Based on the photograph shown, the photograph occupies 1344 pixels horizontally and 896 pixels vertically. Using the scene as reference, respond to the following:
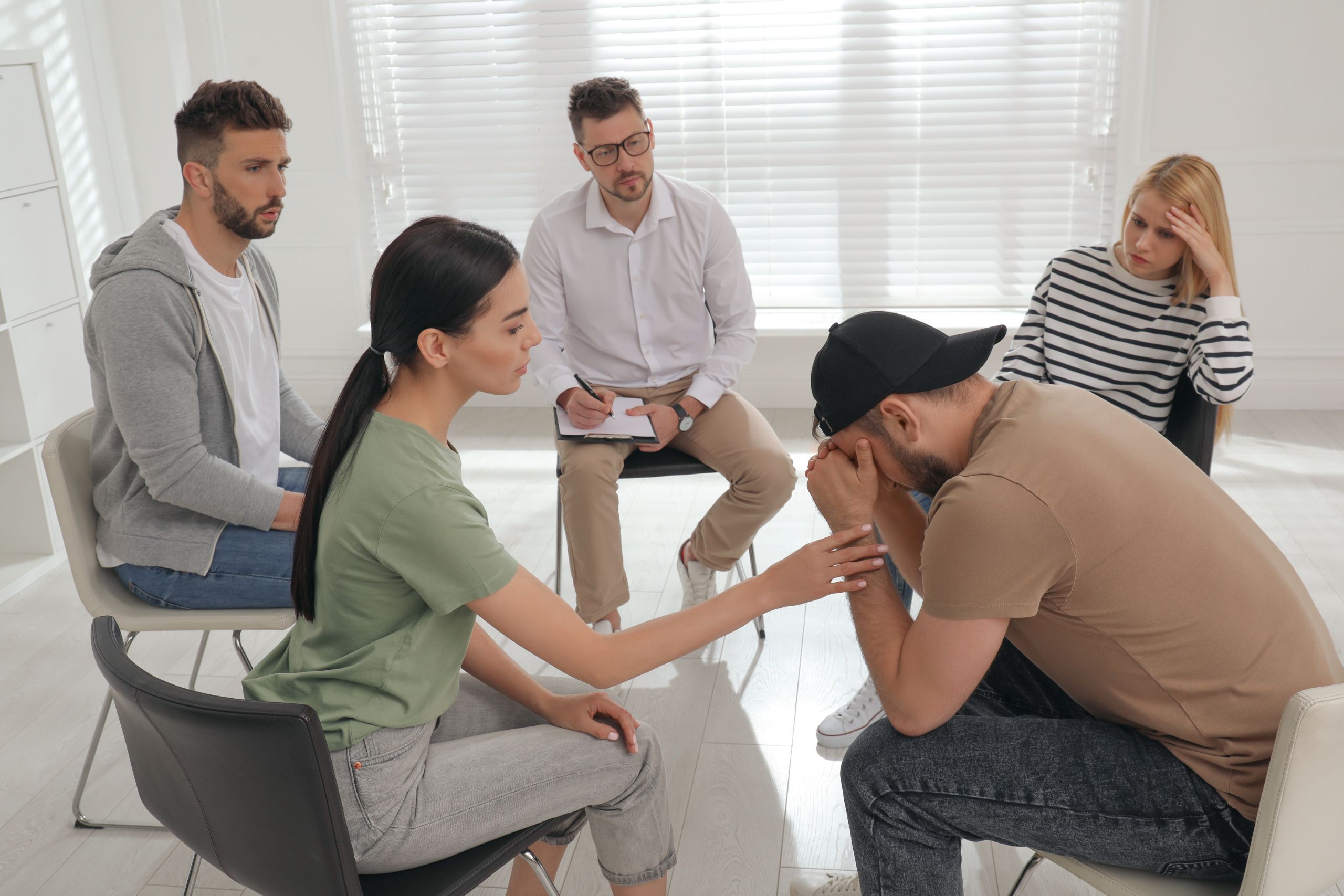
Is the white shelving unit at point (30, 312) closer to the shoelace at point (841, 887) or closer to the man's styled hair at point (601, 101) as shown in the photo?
the man's styled hair at point (601, 101)

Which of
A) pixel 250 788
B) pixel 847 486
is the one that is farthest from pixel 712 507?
A: pixel 250 788

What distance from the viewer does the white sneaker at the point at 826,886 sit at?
183 cm

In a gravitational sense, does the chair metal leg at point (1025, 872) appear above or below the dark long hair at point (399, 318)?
below

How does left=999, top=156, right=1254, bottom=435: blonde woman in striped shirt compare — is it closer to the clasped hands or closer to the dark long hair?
the clasped hands

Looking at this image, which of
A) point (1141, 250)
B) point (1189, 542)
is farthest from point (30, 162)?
point (1189, 542)

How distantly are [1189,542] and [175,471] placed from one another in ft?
5.45

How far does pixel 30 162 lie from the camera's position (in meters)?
3.35

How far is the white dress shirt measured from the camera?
2965mm

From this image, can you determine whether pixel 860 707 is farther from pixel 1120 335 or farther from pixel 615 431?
pixel 1120 335

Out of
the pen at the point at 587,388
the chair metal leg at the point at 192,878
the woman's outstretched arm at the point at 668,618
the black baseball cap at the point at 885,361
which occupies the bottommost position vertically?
the chair metal leg at the point at 192,878

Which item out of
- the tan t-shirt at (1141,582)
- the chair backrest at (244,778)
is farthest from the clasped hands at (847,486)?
the chair backrest at (244,778)

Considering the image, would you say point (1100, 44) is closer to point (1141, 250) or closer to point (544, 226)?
point (1141, 250)

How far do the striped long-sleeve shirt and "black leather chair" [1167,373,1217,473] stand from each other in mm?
18

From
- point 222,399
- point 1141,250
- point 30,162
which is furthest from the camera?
point 30,162
